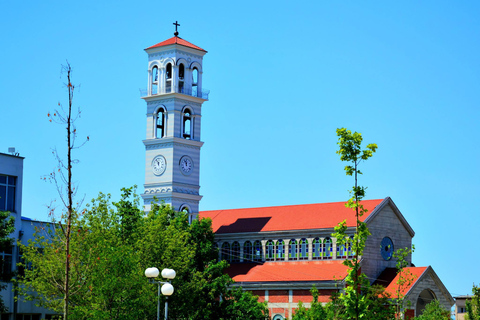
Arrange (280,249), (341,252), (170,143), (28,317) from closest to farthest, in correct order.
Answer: (28,317)
(341,252)
(170,143)
(280,249)

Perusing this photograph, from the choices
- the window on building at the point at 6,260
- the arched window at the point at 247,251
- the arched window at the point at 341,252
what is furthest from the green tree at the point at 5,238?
the arched window at the point at 247,251

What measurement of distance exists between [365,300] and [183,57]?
5336 centimetres

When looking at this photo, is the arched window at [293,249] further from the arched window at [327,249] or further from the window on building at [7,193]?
the window on building at [7,193]

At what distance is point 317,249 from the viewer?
241 ft

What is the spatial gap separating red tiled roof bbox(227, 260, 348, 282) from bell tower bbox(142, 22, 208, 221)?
7009mm

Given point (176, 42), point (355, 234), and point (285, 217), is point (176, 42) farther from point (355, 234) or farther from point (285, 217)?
point (355, 234)

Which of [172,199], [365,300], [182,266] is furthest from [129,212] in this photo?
[365,300]

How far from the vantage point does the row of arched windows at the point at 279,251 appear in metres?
72.6

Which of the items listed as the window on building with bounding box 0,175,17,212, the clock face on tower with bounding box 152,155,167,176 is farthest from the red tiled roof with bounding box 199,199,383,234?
the window on building with bounding box 0,175,17,212

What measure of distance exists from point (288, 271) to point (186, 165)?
44.3ft

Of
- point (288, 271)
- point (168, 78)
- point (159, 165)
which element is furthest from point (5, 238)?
point (168, 78)

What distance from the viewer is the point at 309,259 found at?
73562mm

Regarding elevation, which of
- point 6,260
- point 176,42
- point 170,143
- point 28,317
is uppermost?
point 176,42

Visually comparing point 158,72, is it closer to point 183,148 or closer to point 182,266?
point 183,148
